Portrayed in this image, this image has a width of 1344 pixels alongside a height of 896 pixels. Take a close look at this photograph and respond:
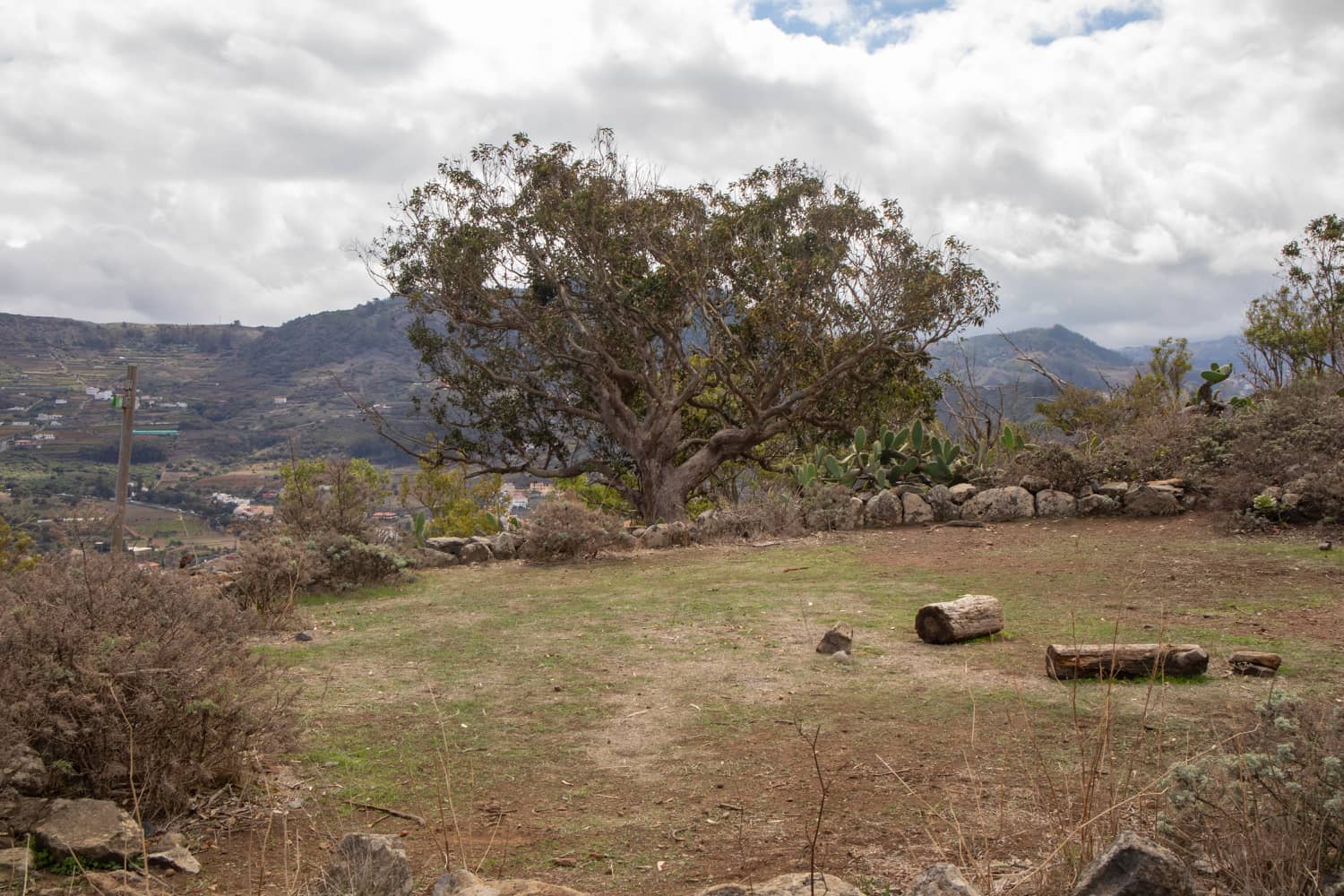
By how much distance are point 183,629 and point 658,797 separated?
2203 millimetres

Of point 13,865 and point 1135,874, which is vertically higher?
point 1135,874

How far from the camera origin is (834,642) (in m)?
6.45

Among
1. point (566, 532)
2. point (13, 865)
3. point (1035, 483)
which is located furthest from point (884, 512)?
point (13, 865)

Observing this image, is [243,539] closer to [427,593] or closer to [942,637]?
[427,593]

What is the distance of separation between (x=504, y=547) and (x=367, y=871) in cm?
976

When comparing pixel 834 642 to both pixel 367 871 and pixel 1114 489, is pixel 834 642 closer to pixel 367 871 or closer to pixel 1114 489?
pixel 367 871

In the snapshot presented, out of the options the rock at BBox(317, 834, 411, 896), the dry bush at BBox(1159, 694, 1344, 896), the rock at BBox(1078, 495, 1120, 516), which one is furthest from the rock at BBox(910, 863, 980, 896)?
the rock at BBox(1078, 495, 1120, 516)

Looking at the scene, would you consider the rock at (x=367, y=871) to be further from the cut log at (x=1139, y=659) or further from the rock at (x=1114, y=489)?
the rock at (x=1114, y=489)

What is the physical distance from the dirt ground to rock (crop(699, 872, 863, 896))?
134 mm

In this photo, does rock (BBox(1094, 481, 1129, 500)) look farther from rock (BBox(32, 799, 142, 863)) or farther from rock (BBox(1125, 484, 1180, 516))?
rock (BBox(32, 799, 142, 863))

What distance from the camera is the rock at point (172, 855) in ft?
11.4

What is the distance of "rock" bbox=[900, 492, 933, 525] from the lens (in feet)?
45.3

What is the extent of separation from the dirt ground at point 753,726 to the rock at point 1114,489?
3054mm

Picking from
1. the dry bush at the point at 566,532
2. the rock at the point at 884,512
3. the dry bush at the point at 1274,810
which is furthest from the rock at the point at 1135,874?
the rock at the point at 884,512
